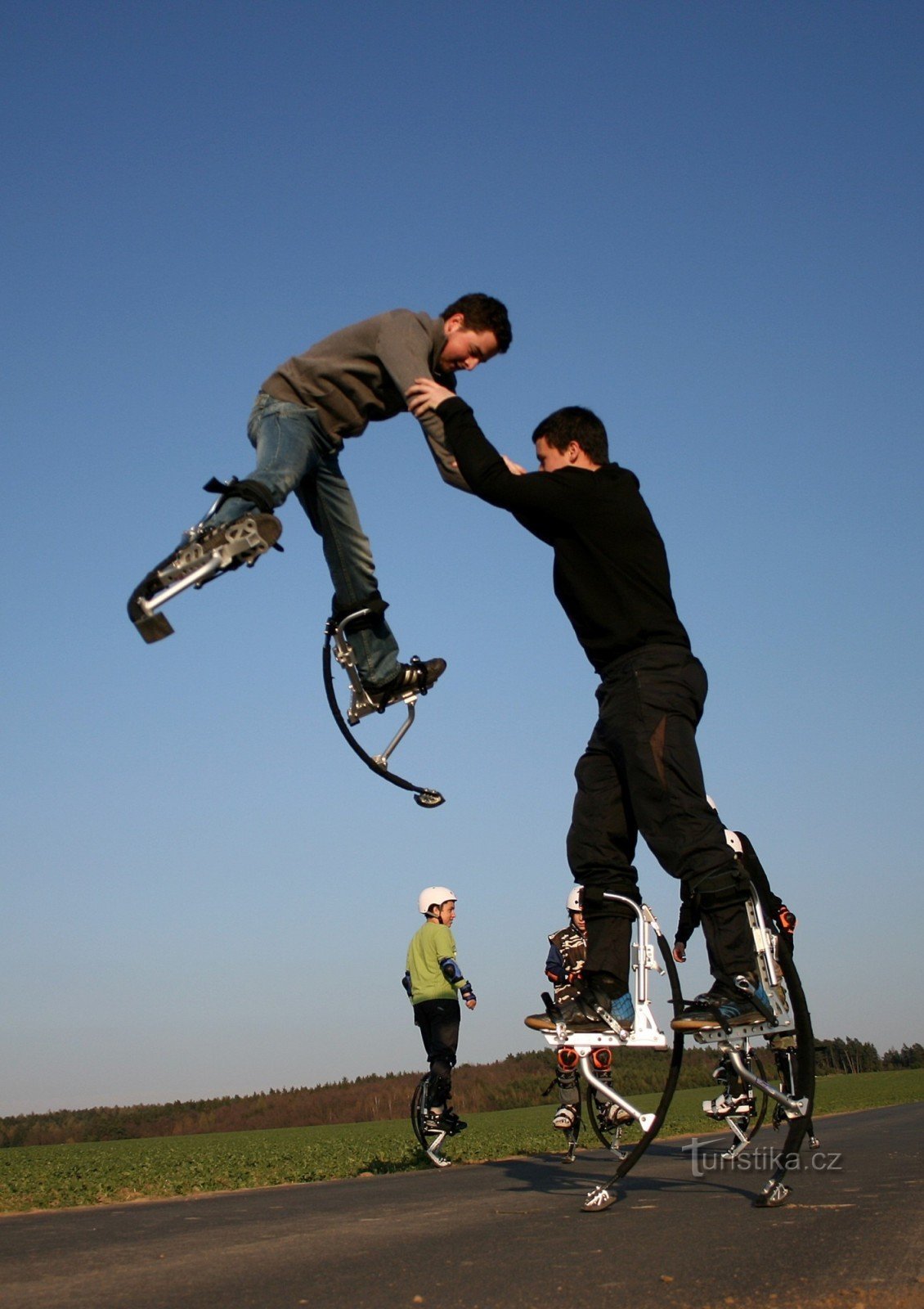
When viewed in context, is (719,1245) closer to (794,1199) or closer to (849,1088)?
(794,1199)

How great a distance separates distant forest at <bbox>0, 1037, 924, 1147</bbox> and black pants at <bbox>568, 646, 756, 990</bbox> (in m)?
16.5

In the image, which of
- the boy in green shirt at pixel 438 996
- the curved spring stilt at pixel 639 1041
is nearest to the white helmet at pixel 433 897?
the boy in green shirt at pixel 438 996

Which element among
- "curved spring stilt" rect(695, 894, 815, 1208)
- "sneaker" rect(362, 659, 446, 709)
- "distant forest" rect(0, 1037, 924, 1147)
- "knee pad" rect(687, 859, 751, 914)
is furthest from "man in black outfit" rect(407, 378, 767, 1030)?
"distant forest" rect(0, 1037, 924, 1147)

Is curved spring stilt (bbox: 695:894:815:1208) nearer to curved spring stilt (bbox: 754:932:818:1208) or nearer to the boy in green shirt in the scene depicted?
curved spring stilt (bbox: 754:932:818:1208)

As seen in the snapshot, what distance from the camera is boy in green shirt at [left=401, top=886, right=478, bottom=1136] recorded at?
31.9ft

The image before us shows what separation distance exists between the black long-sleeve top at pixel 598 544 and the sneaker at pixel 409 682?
1.50 metres

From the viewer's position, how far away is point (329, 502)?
19.0 feet

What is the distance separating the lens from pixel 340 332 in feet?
18.1

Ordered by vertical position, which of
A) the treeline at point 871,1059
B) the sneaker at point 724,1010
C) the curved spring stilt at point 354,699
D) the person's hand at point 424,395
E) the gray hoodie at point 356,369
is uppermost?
the gray hoodie at point 356,369

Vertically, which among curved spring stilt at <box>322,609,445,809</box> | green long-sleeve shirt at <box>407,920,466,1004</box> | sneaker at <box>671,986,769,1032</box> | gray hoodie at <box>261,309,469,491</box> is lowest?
sneaker at <box>671,986,769,1032</box>

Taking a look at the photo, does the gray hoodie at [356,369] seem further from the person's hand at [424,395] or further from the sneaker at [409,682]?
the sneaker at [409,682]

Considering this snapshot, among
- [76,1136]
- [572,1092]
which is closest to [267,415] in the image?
[572,1092]

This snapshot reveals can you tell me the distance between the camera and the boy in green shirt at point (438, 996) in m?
9.71

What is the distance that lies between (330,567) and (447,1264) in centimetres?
349
